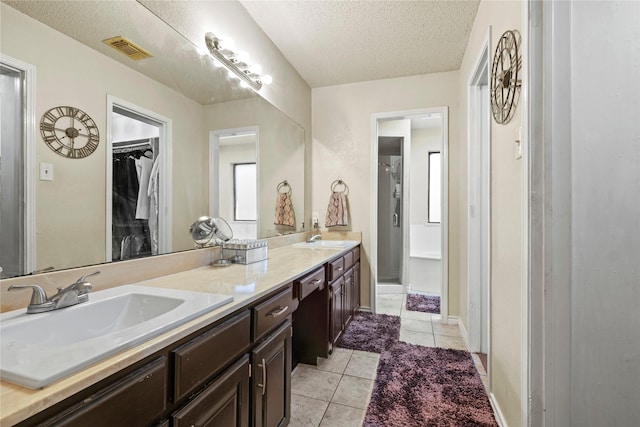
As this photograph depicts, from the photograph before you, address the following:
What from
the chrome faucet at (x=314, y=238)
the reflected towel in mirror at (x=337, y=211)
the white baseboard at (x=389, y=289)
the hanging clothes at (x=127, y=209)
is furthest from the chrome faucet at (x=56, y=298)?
the white baseboard at (x=389, y=289)

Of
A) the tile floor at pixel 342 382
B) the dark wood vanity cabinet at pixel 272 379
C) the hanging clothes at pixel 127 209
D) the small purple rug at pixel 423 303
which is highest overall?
the hanging clothes at pixel 127 209

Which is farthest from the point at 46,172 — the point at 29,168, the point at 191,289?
the point at 191,289

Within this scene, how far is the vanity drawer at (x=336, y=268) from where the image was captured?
2.14m

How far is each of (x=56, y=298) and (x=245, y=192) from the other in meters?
1.33

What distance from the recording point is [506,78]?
1.37m

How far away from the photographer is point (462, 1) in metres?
2.02

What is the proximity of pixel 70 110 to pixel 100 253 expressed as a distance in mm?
523

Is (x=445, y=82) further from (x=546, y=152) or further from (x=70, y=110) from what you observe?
(x=70, y=110)

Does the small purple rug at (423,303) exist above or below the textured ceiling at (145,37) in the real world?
below

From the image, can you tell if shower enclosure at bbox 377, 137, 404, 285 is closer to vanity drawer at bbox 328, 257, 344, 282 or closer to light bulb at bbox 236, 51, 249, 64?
vanity drawer at bbox 328, 257, 344, 282

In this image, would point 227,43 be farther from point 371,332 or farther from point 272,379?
point 371,332

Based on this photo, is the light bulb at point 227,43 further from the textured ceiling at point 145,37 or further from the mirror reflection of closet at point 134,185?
the mirror reflection of closet at point 134,185

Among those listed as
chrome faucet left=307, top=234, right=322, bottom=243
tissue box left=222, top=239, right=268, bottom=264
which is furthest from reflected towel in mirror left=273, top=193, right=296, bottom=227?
tissue box left=222, top=239, right=268, bottom=264

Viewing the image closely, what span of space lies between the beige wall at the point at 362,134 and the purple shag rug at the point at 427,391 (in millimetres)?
919
